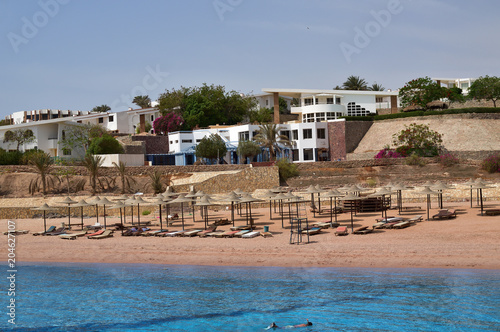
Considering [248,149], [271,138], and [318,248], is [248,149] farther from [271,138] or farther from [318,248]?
[318,248]

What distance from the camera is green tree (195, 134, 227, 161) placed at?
2151 inches

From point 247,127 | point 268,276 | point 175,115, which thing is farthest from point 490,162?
point 175,115

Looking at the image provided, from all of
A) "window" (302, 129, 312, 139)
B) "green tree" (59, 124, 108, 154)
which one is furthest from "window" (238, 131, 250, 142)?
"green tree" (59, 124, 108, 154)

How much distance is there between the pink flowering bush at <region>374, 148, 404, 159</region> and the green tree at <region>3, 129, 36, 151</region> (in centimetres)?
3428

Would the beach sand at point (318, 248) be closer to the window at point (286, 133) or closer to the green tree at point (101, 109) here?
the window at point (286, 133)

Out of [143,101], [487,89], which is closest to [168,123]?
[143,101]

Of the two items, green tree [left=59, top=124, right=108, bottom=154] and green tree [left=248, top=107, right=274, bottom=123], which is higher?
green tree [left=248, top=107, right=274, bottom=123]

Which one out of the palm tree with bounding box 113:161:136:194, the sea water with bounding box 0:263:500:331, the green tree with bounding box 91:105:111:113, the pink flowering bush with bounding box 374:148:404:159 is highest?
the green tree with bounding box 91:105:111:113

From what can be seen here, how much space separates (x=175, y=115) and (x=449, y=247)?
166ft

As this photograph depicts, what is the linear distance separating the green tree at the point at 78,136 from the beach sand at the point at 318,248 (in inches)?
1134

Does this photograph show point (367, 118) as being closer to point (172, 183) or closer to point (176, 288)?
point (172, 183)

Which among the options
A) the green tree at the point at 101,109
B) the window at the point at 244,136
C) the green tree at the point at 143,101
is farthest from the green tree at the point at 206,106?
the green tree at the point at 101,109

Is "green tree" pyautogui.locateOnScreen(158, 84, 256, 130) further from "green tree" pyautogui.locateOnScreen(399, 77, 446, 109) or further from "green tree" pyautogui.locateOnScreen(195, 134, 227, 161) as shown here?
"green tree" pyautogui.locateOnScreen(399, 77, 446, 109)

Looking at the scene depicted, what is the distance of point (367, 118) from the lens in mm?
59562
